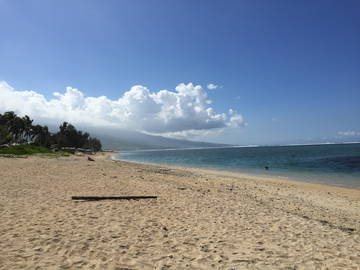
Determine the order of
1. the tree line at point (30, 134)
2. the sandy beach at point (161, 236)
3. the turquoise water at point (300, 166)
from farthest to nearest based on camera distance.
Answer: the tree line at point (30, 134) < the turquoise water at point (300, 166) < the sandy beach at point (161, 236)

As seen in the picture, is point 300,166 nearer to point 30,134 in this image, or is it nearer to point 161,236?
point 161,236

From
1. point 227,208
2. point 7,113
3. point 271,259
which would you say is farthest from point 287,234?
point 7,113

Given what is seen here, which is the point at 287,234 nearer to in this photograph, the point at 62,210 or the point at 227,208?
the point at 227,208

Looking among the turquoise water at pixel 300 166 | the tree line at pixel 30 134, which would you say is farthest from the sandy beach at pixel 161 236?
the tree line at pixel 30 134

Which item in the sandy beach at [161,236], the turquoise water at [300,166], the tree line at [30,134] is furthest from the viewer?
the tree line at [30,134]

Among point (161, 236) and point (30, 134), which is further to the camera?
point (30, 134)

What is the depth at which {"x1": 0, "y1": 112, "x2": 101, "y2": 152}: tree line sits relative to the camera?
66.4m

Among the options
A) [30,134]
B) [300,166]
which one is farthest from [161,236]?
[30,134]

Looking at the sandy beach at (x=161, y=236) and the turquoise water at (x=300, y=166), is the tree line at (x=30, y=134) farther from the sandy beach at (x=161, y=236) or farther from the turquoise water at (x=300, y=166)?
the sandy beach at (x=161, y=236)

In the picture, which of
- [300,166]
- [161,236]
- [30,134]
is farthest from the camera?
[30,134]

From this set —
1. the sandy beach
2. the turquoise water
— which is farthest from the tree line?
the sandy beach

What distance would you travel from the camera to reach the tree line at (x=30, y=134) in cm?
6644

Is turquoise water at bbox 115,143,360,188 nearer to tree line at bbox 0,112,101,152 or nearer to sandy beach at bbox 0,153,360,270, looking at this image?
sandy beach at bbox 0,153,360,270

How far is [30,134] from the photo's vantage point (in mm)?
82438
